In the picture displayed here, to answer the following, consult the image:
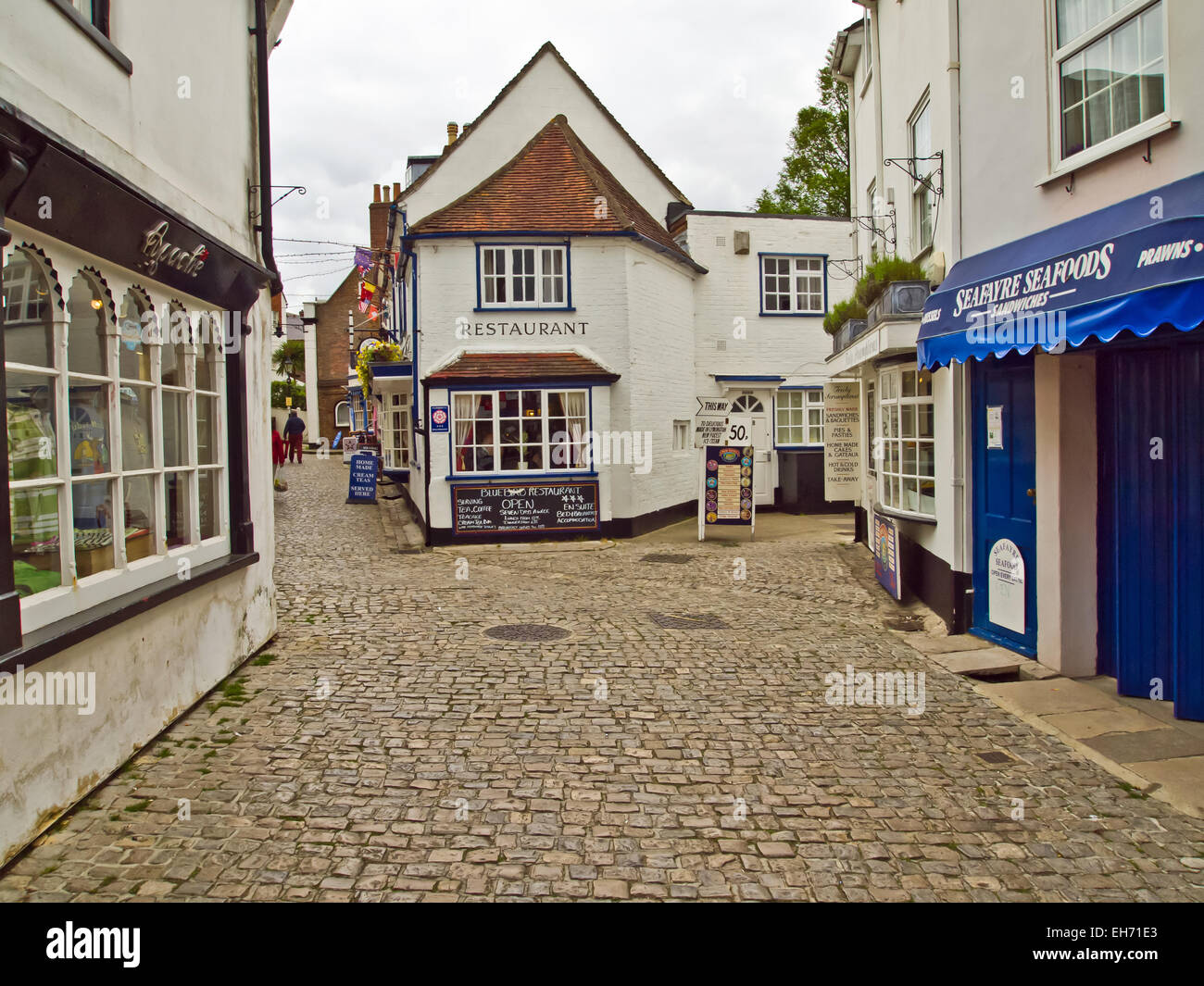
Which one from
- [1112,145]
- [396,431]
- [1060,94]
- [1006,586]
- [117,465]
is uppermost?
[1060,94]

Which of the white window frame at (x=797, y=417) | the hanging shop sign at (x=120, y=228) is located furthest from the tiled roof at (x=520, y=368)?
the hanging shop sign at (x=120, y=228)

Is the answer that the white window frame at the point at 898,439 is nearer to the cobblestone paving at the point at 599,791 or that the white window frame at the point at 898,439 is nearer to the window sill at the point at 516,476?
the cobblestone paving at the point at 599,791

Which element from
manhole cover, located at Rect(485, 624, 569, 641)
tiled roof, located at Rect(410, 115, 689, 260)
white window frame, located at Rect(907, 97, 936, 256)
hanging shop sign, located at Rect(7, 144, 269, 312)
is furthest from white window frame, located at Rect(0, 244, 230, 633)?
tiled roof, located at Rect(410, 115, 689, 260)

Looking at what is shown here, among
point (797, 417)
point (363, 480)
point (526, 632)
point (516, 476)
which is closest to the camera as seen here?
point (526, 632)

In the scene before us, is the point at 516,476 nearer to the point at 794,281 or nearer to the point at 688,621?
the point at 688,621

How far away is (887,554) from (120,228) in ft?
28.0

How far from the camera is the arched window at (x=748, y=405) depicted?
21172 mm

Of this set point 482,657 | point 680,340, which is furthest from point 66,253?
point 680,340

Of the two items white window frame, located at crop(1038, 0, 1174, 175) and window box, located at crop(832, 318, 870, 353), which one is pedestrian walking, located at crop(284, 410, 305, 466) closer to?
window box, located at crop(832, 318, 870, 353)

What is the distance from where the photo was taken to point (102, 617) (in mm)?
4977

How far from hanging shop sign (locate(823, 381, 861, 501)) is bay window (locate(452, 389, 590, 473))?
457cm

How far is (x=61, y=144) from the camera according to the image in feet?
14.2

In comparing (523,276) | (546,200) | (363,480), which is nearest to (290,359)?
(363,480)

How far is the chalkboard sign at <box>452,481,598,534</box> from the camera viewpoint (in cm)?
1620
